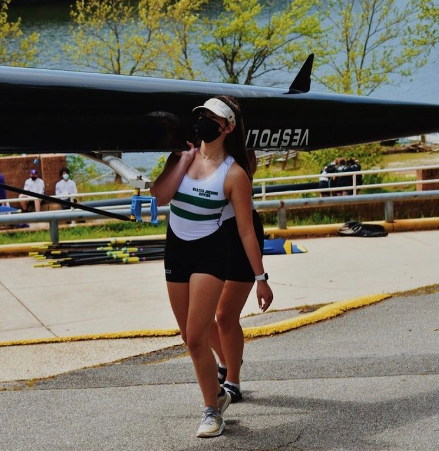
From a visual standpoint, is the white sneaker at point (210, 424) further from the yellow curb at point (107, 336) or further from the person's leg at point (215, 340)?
the yellow curb at point (107, 336)

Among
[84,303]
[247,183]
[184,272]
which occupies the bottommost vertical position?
[84,303]

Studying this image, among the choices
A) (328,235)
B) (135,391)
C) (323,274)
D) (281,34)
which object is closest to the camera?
(135,391)

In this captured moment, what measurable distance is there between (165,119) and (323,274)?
483 centimetres

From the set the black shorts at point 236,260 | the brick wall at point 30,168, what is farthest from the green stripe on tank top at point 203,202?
the brick wall at point 30,168

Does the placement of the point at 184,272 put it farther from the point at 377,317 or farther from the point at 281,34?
the point at 281,34

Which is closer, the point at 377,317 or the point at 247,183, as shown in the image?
the point at 247,183

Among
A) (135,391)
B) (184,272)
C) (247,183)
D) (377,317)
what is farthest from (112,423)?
(377,317)

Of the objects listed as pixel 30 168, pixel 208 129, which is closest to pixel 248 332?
pixel 208 129

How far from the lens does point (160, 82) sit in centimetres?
597

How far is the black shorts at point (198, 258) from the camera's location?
4.90 meters

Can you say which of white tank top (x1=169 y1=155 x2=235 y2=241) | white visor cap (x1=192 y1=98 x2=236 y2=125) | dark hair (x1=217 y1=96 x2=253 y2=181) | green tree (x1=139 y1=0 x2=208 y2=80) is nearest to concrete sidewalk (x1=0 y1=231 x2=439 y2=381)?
white tank top (x1=169 y1=155 x2=235 y2=241)

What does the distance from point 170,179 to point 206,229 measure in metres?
0.34

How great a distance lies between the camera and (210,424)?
4.96 m

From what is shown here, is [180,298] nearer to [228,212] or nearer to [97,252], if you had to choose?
[228,212]
